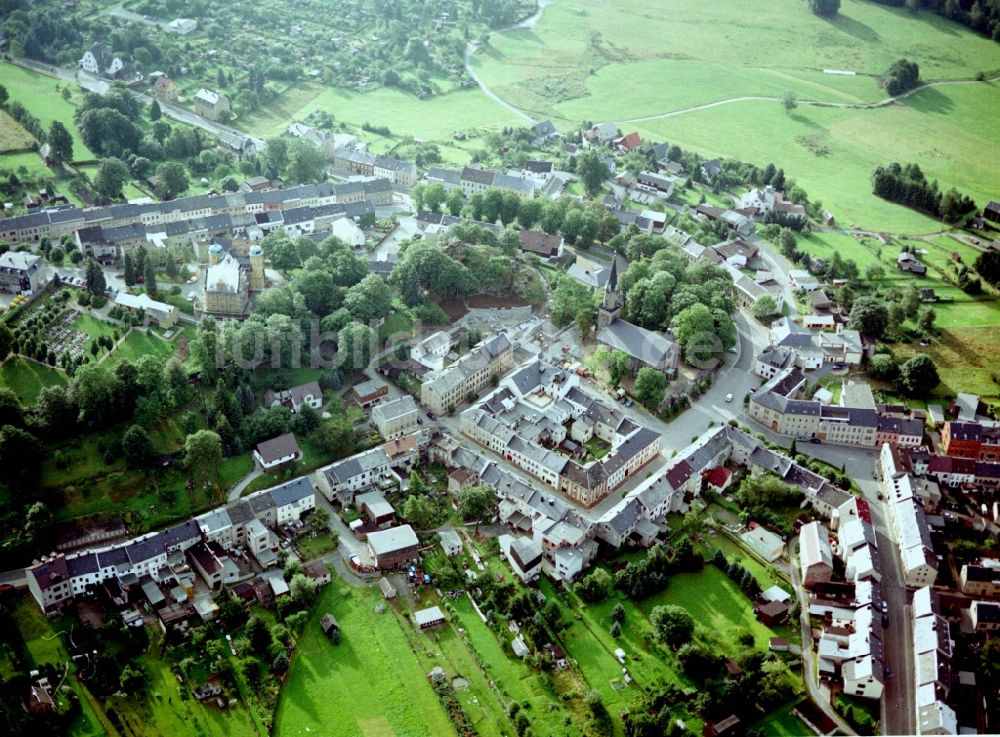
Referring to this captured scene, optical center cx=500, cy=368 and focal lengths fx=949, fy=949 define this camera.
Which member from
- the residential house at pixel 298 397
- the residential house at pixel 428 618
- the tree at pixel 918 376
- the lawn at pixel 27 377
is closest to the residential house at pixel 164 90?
the lawn at pixel 27 377

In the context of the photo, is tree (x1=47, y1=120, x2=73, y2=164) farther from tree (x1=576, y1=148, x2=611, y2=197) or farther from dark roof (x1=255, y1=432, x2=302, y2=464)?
tree (x1=576, y1=148, x2=611, y2=197)

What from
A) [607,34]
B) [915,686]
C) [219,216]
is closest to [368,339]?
[219,216]

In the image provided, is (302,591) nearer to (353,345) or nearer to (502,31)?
(353,345)

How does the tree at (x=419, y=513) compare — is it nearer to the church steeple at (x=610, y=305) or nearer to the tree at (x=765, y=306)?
the church steeple at (x=610, y=305)

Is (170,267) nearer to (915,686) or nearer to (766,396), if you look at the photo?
(766,396)

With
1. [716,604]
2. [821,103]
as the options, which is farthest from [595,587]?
[821,103]
